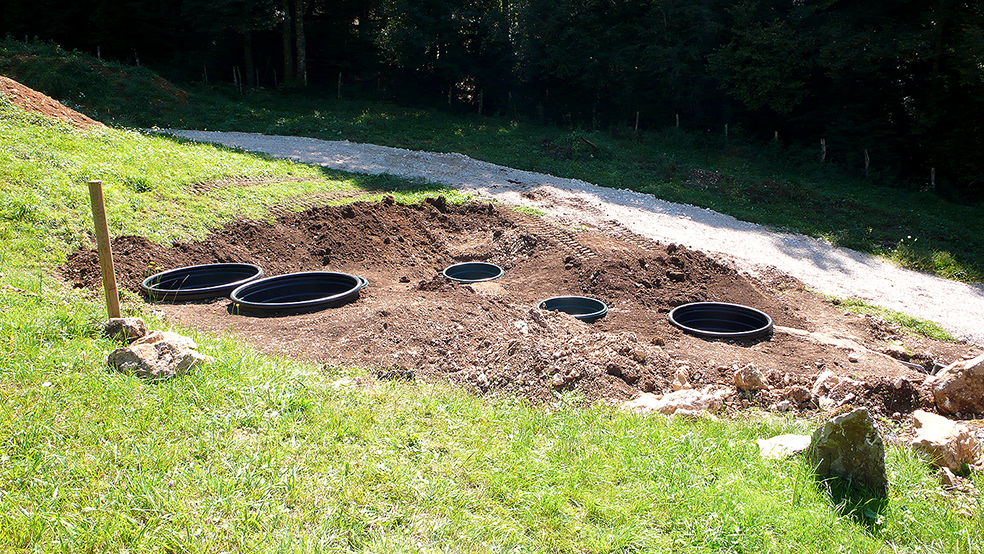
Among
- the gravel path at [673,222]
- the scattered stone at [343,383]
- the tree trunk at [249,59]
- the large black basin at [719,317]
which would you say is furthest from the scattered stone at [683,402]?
the tree trunk at [249,59]

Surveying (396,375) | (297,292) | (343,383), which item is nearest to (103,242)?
(343,383)

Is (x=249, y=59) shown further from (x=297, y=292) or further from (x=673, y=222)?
(x=297, y=292)

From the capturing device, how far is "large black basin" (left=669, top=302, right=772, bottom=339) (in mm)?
6715

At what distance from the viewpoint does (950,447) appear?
348 centimetres

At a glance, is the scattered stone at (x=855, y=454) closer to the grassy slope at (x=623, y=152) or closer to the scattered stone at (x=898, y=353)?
the scattered stone at (x=898, y=353)

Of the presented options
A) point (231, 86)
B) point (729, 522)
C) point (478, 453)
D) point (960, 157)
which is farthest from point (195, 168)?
point (960, 157)

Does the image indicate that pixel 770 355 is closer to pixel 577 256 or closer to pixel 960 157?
pixel 577 256

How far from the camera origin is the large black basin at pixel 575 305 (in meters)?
A: 6.96

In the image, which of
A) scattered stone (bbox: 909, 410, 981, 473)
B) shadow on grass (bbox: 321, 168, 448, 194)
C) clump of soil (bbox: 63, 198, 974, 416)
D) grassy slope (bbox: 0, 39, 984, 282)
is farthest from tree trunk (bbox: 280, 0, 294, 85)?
scattered stone (bbox: 909, 410, 981, 473)

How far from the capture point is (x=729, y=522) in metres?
2.71

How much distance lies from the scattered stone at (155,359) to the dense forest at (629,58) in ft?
53.1

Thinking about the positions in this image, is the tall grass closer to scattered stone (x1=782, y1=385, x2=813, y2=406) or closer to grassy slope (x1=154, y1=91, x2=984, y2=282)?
scattered stone (x1=782, y1=385, x2=813, y2=406)

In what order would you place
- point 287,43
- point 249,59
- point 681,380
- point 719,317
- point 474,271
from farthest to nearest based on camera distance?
point 249,59 → point 287,43 → point 474,271 → point 719,317 → point 681,380

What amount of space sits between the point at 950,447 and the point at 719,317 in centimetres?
360
